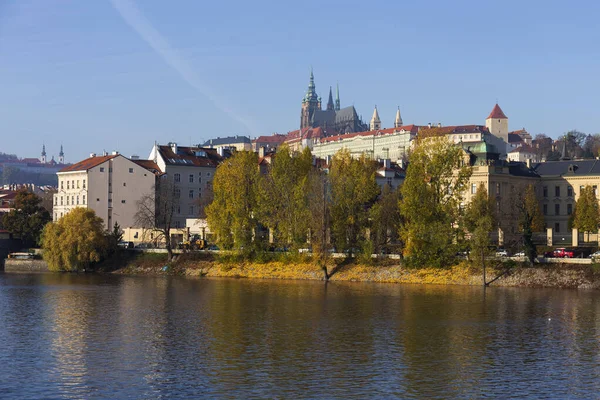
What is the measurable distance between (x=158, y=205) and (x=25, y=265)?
22629 millimetres

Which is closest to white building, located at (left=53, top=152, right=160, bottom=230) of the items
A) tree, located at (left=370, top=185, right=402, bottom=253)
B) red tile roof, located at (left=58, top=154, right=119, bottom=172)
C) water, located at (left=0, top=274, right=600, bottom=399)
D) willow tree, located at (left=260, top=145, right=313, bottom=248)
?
red tile roof, located at (left=58, top=154, right=119, bottom=172)

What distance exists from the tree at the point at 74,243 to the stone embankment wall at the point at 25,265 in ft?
15.2

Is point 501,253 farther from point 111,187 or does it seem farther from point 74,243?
point 111,187

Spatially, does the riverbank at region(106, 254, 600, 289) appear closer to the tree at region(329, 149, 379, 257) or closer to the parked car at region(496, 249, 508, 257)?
the tree at region(329, 149, 379, 257)

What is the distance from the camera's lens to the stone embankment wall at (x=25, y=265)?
4063 inches

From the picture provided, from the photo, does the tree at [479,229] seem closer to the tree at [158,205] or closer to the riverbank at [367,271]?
the riverbank at [367,271]

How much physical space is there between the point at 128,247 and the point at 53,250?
31.5 ft

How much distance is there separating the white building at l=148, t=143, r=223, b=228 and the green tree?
31.7m

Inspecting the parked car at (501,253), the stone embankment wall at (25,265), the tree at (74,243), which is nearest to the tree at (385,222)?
the parked car at (501,253)

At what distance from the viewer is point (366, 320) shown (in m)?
54.3

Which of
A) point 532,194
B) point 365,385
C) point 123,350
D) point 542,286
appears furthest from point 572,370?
point 532,194

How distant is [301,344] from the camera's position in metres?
45.6

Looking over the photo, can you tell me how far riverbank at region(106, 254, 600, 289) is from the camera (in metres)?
74.1

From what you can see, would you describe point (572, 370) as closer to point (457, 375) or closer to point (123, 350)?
point (457, 375)
